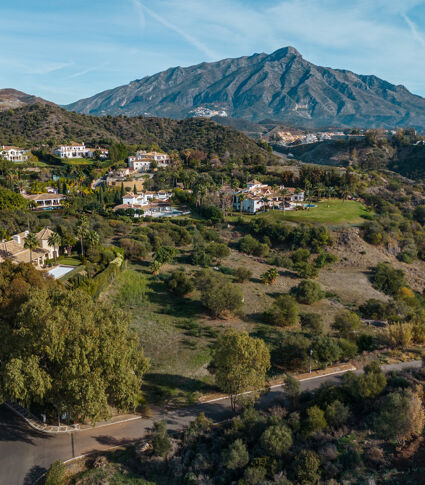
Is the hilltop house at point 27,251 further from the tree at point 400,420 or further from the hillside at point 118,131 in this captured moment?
the hillside at point 118,131

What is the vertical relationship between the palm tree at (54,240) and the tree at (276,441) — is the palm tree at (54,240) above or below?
above

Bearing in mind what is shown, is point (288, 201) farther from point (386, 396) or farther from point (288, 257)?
point (386, 396)

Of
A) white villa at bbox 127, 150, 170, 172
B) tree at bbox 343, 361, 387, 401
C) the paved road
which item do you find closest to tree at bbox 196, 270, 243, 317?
the paved road

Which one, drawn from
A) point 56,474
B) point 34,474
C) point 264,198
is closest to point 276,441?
point 56,474

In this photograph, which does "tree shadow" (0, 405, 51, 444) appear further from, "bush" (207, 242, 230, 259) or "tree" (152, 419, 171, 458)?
"bush" (207, 242, 230, 259)

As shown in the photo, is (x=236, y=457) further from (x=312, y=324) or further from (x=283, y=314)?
(x=283, y=314)

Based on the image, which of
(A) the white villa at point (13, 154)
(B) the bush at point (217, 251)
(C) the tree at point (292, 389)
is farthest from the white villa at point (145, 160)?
(C) the tree at point (292, 389)
